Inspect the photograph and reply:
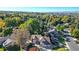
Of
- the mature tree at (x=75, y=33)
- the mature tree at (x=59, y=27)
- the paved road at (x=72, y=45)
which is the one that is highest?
the mature tree at (x=59, y=27)

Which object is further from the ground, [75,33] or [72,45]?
[75,33]

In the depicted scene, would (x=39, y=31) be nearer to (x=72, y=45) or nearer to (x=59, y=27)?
(x=59, y=27)

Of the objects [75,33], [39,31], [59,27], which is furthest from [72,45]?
[39,31]

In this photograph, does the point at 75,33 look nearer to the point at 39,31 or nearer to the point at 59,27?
the point at 59,27

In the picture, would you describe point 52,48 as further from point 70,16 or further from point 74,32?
point 70,16

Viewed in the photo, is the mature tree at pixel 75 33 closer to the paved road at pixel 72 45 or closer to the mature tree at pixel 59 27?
the paved road at pixel 72 45

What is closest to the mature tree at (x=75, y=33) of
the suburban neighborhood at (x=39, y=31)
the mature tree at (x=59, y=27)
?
the suburban neighborhood at (x=39, y=31)

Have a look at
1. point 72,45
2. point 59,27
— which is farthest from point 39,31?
point 72,45

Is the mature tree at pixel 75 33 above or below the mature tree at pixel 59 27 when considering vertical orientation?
below
